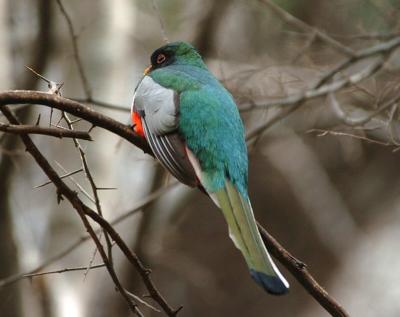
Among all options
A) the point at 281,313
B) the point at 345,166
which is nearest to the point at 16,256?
the point at 281,313

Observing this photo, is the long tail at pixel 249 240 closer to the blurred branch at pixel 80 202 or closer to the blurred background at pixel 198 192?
the blurred branch at pixel 80 202

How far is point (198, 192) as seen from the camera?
1088cm

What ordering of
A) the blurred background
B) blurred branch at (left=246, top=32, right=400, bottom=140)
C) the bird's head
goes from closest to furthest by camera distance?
blurred branch at (left=246, top=32, right=400, bottom=140) < the bird's head < the blurred background

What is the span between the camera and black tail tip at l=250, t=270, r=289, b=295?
3.42 meters

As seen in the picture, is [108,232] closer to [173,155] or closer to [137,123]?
[173,155]

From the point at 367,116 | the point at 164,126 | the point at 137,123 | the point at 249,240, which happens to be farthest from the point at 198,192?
the point at 249,240

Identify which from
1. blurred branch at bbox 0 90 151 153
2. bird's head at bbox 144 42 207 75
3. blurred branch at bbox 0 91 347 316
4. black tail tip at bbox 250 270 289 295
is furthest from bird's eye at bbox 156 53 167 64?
black tail tip at bbox 250 270 289 295

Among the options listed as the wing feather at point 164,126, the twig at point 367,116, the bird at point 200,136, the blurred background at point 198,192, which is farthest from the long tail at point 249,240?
→ the blurred background at point 198,192

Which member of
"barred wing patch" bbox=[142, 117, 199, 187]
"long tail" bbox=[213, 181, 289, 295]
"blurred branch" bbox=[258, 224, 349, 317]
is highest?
"barred wing patch" bbox=[142, 117, 199, 187]

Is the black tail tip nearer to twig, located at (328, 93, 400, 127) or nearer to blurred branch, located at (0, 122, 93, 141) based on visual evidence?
blurred branch, located at (0, 122, 93, 141)

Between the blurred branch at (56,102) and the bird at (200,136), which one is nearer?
the blurred branch at (56,102)

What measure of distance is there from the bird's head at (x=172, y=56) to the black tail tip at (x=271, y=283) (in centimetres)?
269

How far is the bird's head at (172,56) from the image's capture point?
5.99m

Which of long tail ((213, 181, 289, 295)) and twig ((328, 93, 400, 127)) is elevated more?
twig ((328, 93, 400, 127))
